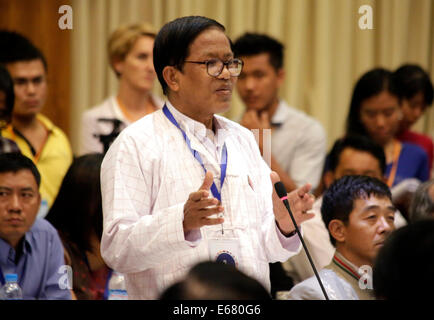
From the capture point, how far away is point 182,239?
204 cm

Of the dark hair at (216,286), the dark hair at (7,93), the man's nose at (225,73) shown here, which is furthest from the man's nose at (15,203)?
the dark hair at (216,286)

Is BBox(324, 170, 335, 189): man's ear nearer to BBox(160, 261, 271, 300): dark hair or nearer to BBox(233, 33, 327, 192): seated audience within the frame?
BBox(233, 33, 327, 192): seated audience

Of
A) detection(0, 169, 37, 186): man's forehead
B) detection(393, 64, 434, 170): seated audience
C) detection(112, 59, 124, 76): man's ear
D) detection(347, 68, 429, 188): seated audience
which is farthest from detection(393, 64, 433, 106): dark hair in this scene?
detection(0, 169, 37, 186): man's forehead

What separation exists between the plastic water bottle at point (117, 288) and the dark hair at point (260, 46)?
1.24 meters

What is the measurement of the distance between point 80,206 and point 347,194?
1.01 metres

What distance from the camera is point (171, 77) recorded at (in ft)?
7.46

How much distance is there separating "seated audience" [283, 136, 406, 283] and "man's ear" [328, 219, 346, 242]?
28 centimetres

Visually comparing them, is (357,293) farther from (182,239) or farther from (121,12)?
(121,12)

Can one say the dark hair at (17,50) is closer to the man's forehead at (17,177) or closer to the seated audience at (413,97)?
the man's forehead at (17,177)

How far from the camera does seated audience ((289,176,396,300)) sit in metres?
2.61

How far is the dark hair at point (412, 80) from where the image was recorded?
13.5 ft

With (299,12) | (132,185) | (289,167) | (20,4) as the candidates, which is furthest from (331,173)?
(20,4)

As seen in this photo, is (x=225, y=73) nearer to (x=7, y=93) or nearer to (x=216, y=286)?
(x=216, y=286)
